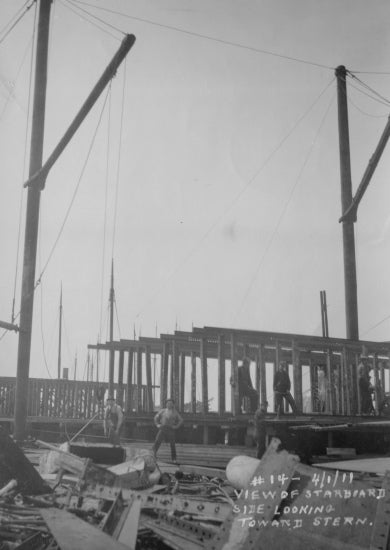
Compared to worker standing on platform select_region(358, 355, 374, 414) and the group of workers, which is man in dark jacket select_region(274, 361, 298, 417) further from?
worker standing on platform select_region(358, 355, 374, 414)

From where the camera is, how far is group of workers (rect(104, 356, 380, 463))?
15.3 metres

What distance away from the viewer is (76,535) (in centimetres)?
525

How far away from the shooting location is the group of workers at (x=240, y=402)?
50.1ft

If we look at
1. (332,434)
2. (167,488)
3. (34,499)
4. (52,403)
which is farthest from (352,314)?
(34,499)

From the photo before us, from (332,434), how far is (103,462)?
235 inches

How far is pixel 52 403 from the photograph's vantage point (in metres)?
24.8

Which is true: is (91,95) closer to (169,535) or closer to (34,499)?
(34,499)

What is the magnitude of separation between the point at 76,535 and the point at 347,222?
68.9 ft

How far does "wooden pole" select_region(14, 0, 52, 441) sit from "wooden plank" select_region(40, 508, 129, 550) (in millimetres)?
8129

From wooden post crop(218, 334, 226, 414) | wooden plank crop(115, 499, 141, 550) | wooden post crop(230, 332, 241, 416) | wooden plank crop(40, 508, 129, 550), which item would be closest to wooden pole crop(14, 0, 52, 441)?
wooden post crop(218, 334, 226, 414)

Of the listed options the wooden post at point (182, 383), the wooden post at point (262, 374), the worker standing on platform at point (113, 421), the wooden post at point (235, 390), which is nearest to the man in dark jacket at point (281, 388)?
the wooden post at point (262, 374)

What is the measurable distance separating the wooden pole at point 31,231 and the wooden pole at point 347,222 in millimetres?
13633

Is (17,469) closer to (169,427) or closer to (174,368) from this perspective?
(169,427)

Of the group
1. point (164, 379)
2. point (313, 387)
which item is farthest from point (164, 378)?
point (313, 387)
